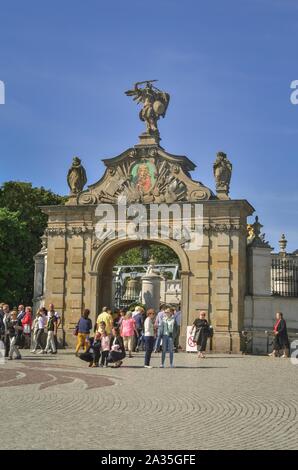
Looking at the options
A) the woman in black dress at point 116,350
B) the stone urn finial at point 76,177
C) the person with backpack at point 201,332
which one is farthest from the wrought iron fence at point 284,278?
the woman in black dress at point 116,350

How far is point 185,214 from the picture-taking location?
2786 centimetres

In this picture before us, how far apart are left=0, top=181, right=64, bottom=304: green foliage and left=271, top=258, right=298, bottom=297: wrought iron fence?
19296 mm

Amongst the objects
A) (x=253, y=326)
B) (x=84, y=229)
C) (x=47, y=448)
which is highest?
(x=84, y=229)

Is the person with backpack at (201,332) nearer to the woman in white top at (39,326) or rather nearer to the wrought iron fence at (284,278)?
the woman in white top at (39,326)

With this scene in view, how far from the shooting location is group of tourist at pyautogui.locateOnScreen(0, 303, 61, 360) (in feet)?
72.5

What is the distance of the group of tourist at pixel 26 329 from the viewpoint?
22.1 m

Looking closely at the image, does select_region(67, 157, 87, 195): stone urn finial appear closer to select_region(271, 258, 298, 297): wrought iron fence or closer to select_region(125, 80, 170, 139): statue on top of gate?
select_region(125, 80, 170, 139): statue on top of gate

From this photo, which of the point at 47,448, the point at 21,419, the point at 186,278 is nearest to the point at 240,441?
the point at 47,448

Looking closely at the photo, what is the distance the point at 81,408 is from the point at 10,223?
3367 cm

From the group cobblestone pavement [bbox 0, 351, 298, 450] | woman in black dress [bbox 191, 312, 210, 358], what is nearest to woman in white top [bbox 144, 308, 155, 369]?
cobblestone pavement [bbox 0, 351, 298, 450]

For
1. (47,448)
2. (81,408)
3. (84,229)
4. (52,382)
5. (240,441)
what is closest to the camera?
(47,448)

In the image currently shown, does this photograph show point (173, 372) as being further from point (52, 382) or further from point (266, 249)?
point (266, 249)

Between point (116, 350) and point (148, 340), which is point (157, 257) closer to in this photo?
point (148, 340)

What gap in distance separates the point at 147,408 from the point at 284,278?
62.7ft
